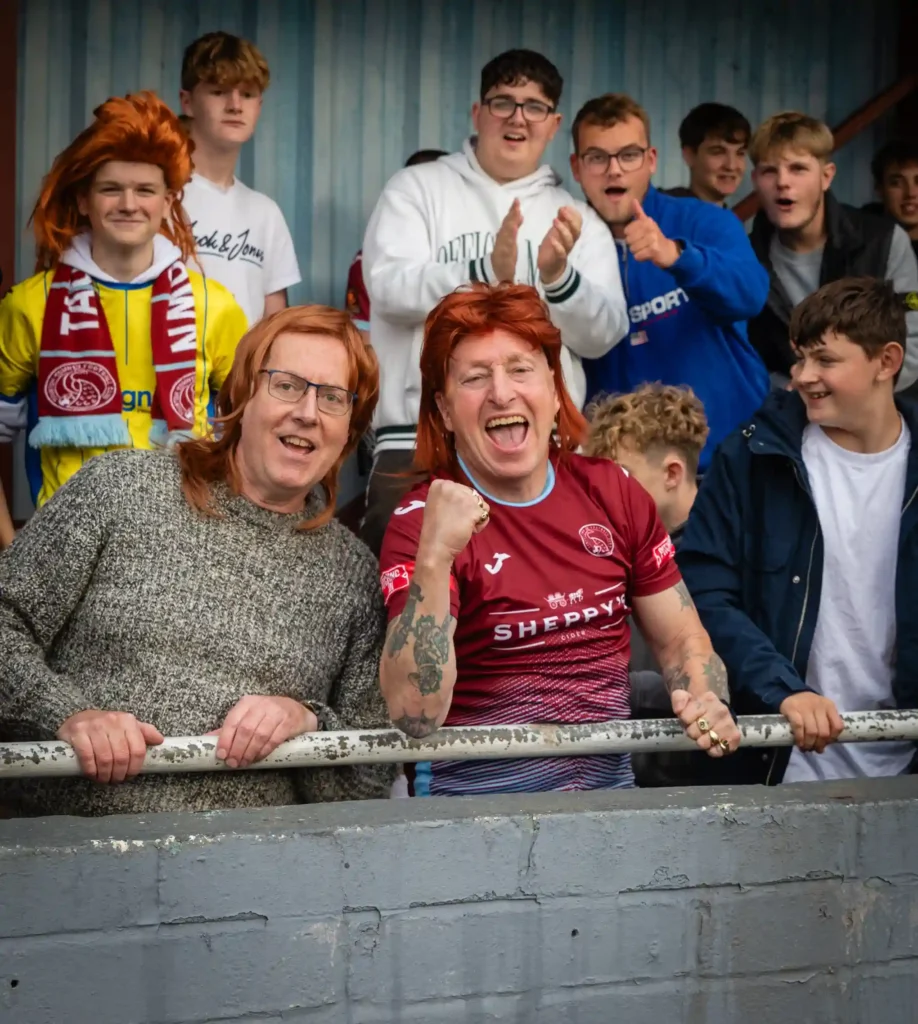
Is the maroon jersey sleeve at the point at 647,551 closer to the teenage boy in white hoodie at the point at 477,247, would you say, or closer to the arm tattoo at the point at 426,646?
the arm tattoo at the point at 426,646

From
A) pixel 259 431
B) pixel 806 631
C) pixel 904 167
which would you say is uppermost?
pixel 904 167

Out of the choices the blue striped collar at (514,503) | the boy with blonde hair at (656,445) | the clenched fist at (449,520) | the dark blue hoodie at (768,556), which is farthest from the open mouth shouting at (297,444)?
the boy with blonde hair at (656,445)

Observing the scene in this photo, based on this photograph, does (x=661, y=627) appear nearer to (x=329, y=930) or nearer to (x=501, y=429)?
(x=501, y=429)

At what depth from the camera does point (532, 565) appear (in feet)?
9.50

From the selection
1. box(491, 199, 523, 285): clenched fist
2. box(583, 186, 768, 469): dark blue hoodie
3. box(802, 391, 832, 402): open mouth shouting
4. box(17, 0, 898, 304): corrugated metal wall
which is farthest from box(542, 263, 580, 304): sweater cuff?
box(17, 0, 898, 304): corrugated metal wall

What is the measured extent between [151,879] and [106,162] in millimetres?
1963

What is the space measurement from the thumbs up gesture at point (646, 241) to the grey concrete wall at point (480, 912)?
1638mm

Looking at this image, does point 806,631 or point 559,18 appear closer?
point 806,631

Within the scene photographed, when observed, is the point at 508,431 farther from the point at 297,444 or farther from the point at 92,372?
the point at 92,372

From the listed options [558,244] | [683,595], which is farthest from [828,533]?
[558,244]

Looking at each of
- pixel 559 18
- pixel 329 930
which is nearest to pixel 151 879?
pixel 329 930

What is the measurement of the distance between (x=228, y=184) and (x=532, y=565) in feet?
8.17

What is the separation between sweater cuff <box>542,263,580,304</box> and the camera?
4.05 m

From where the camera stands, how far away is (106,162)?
12.6 ft
